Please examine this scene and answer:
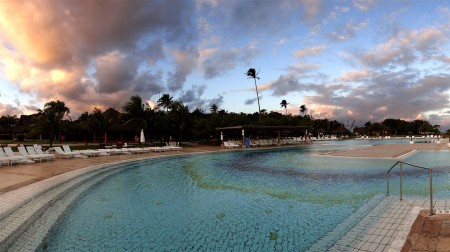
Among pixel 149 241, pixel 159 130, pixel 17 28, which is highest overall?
pixel 17 28

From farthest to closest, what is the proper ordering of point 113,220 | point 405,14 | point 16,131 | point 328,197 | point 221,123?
point 16,131
point 221,123
point 405,14
point 328,197
point 113,220

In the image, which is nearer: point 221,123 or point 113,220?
point 113,220

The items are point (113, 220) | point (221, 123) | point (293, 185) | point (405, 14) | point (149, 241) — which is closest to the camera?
point (149, 241)

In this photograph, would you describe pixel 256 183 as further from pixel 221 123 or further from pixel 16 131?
pixel 16 131

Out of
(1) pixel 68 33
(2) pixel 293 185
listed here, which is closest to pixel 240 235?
(2) pixel 293 185

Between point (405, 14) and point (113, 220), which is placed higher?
point (405, 14)

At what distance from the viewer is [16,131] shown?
50562 millimetres

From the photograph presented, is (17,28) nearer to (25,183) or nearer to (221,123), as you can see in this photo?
(25,183)

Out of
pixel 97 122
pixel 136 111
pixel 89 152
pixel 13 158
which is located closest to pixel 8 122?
pixel 136 111

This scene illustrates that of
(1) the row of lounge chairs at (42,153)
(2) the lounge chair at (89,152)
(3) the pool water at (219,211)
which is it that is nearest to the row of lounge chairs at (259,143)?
(1) the row of lounge chairs at (42,153)

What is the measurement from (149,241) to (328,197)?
4.87 meters

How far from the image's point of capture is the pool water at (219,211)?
5.00m

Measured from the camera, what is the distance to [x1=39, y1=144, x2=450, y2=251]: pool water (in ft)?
16.4

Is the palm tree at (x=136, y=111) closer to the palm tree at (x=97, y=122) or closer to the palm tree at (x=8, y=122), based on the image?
the palm tree at (x=97, y=122)
